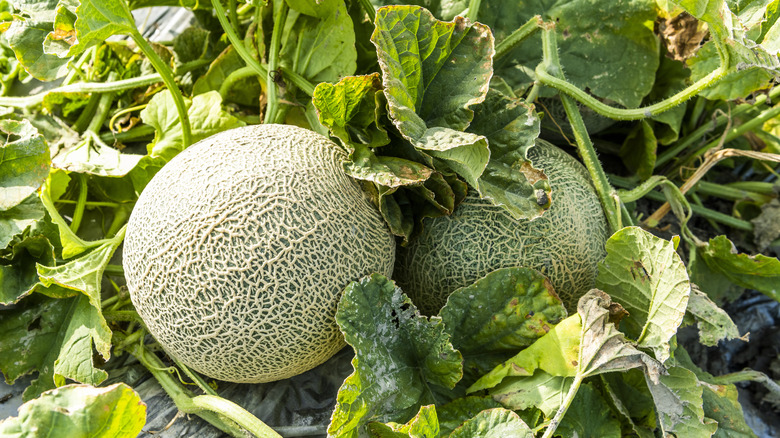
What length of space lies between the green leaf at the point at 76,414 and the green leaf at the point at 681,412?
943 millimetres

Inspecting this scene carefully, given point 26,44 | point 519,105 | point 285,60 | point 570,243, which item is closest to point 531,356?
point 570,243

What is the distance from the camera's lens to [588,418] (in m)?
1.17

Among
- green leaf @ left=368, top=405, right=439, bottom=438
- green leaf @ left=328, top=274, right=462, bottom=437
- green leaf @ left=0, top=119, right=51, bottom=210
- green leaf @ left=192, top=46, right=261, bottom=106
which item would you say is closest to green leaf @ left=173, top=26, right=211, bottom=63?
green leaf @ left=192, top=46, right=261, bottom=106

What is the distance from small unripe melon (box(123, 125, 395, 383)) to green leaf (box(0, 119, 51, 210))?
29cm

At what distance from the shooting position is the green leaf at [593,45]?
152 centimetres

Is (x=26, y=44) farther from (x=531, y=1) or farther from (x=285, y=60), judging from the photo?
(x=531, y=1)

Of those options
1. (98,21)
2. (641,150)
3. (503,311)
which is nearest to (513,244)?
(503,311)

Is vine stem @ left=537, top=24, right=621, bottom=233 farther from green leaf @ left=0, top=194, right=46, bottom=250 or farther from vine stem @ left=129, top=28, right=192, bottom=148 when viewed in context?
green leaf @ left=0, top=194, right=46, bottom=250

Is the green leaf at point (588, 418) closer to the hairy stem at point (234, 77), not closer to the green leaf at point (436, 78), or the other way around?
the green leaf at point (436, 78)

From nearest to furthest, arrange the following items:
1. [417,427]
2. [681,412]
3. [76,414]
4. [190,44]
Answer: [76,414] < [417,427] < [681,412] < [190,44]

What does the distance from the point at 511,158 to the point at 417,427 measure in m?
0.58

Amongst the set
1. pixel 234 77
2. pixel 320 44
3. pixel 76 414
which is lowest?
pixel 76 414

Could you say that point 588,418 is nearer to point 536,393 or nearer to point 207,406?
point 536,393

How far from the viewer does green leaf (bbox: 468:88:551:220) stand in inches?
45.8
